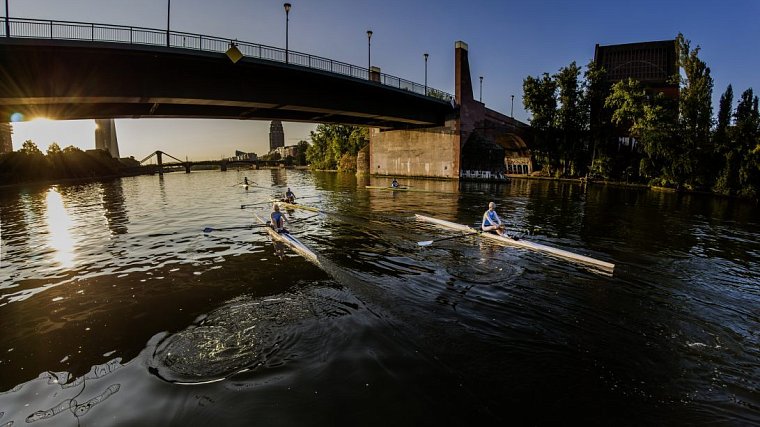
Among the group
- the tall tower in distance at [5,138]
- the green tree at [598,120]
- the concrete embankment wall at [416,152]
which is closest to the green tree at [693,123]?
the green tree at [598,120]

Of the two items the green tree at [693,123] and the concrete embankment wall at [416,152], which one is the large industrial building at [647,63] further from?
the concrete embankment wall at [416,152]

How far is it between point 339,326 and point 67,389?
5.07m

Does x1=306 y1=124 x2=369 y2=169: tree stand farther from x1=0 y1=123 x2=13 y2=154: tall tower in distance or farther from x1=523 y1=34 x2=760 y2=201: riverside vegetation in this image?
x1=0 y1=123 x2=13 y2=154: tall tower in distance

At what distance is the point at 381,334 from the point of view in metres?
8.27

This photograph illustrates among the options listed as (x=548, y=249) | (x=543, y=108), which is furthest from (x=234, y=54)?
(x=543, y=108)

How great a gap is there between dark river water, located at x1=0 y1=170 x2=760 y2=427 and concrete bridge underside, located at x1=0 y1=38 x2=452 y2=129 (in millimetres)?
14783

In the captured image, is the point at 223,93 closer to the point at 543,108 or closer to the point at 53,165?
the point at 543,108

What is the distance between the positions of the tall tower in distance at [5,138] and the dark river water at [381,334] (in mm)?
175046

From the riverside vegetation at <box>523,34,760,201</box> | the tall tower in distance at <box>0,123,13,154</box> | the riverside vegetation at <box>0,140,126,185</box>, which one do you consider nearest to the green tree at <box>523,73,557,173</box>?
the riverside vegetation at <box>523,34,760,201</box>

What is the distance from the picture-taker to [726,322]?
8727mm

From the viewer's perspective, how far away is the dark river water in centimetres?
596

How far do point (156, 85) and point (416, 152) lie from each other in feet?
136

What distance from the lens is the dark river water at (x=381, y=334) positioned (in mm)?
5957

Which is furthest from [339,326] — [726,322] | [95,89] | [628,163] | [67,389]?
[628,163]
